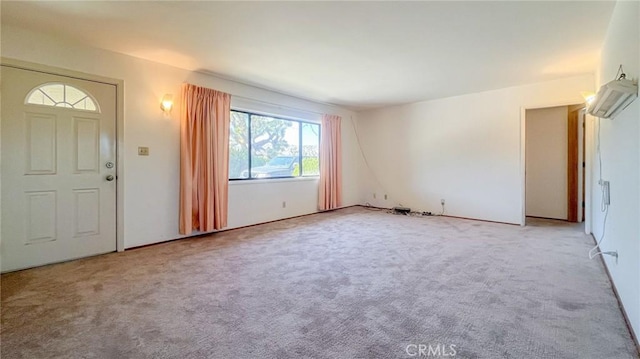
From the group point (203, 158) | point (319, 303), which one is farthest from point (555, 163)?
point (203, 158)

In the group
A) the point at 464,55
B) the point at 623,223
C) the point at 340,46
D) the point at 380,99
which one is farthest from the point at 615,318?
the point at 380,99

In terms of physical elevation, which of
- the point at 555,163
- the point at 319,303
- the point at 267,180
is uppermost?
the point at 555,163

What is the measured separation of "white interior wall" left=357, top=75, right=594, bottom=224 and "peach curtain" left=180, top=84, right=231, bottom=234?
3737 millimetres

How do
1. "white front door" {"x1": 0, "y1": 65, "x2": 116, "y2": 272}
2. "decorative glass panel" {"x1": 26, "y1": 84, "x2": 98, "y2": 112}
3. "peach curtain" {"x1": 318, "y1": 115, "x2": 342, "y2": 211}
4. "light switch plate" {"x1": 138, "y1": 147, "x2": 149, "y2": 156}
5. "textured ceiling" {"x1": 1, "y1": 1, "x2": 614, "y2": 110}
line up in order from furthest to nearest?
"peach curtain" {"x1": 318, "y1": 115, "x2": 342, "y2": 211} < "light switch plate" {"x1": 138, "y1": 147, "x2": 149, "y2": 156} < "decorative glass panel" {"x1": 26, "y1": 84, "x2": 98, "y2": 112} < "white front door" {"x1": 0, "y1": 65, "x2": 116, "y2": 272} < "textured ceiling" {"x1": 1, "y1": 1, "x2": 614, "y2": 110}

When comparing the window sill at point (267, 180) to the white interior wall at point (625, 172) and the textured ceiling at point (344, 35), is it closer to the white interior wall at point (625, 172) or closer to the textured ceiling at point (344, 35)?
the textured ceiling at point (344, 35)

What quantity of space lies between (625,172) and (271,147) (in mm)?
4587

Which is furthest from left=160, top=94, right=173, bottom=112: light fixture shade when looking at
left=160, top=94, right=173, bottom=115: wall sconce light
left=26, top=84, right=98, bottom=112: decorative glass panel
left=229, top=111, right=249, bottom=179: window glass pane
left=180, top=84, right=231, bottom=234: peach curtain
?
left=229, top=111, right=249, bottom=179: window glass pane

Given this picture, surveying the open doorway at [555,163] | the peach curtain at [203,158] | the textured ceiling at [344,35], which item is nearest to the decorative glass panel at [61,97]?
the textured ceiling at [344,35]

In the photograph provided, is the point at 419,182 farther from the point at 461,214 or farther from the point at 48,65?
the point at 48,65

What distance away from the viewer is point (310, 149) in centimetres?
627

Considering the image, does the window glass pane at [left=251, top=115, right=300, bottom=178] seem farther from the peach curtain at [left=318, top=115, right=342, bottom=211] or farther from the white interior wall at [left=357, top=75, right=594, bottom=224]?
the white interior wall at [left=357, top=75, right=594, bottom=224]

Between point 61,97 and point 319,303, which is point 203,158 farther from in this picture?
point 319,303

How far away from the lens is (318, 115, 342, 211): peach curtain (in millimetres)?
6269

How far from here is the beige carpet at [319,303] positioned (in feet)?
5.54
